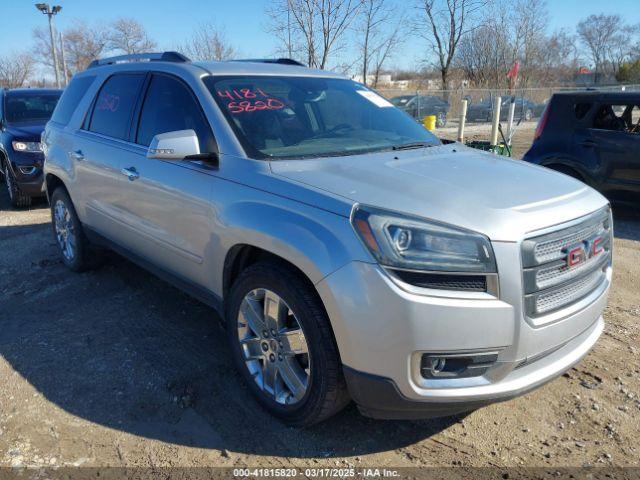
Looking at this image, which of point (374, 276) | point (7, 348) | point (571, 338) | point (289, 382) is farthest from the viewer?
point (7, 348)

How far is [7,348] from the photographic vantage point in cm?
387

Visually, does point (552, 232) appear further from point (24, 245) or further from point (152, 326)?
point (24, 245)

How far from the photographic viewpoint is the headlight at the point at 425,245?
229cm

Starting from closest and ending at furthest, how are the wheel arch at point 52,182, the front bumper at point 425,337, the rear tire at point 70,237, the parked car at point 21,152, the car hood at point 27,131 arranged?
the front bumper at point 425,337 < the rear tire at point 70,237 < the wheel arch at point 52,182 < the parked car at point 21,152 < the car hood at point 27,131

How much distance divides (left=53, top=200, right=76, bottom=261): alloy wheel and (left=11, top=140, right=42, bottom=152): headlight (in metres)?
3.36

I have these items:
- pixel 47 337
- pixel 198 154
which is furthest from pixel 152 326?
pixel 198 154

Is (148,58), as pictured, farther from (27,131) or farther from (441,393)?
(27,131)

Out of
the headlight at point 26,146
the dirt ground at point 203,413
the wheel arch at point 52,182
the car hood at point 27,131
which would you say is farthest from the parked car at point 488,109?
the wheel arch at point 52,182

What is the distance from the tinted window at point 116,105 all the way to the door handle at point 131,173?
11.6 inches

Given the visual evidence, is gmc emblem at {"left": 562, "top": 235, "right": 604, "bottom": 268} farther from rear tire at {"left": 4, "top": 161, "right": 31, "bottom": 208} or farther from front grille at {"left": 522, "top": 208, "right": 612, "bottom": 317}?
rear tire at {"left": 4, "top": 161, "right": 31, "bottom": 208}

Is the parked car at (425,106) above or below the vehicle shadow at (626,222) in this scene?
above

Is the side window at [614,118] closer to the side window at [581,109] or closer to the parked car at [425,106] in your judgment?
the side window at [581,109]

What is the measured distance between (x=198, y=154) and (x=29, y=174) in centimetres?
625

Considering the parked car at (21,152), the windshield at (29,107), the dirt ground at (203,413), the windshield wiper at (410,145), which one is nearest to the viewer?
the dirt ground at (203,413)
